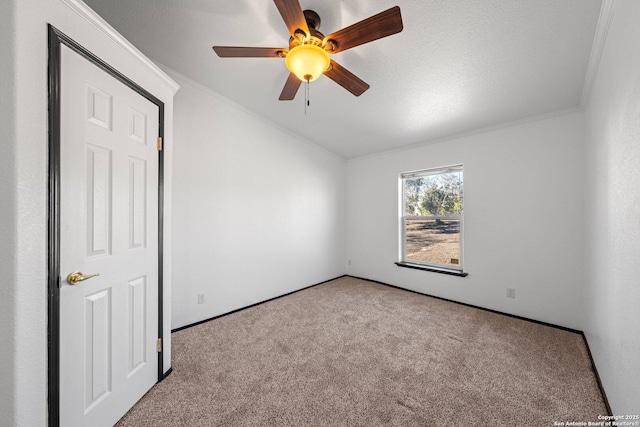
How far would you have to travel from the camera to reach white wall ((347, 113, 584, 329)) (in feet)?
8.02

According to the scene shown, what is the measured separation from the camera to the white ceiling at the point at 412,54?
1.43 meters

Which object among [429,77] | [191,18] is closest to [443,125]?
[429,77]

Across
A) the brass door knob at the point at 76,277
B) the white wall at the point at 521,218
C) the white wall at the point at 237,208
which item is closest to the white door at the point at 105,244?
the brass door knob at the point at 76,277

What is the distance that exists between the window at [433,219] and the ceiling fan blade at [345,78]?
7.62 ft

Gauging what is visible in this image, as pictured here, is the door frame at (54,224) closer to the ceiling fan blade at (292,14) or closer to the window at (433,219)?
the ceiling fan blade at (292,14)

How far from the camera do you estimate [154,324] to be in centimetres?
160

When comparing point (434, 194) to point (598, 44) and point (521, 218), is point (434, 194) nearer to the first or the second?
point (521, 218)

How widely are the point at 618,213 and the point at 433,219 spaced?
2.28 m

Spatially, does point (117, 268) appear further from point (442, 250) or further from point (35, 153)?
point (442, 250)

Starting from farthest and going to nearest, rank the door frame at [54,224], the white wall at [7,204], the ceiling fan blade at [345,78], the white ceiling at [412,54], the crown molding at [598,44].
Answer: the ceiling fan blade at [345,78]
the white ceiling at [412,54]
the crown molding at [598,44]
the door frame at [54,224]
the white wall at [7,204]

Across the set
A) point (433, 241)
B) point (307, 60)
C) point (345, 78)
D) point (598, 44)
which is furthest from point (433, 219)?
point (307, 60)

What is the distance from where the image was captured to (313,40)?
4.49 feet

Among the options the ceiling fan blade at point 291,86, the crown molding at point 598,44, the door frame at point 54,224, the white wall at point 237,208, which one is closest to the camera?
the door frame at point 54,224

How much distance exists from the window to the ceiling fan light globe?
2774 millimetres
